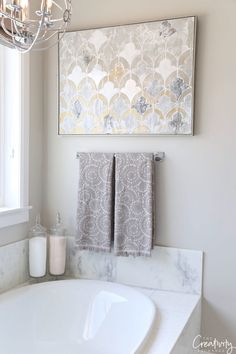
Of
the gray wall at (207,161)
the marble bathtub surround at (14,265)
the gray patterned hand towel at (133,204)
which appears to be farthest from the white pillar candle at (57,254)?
the gray wall at (207,161)

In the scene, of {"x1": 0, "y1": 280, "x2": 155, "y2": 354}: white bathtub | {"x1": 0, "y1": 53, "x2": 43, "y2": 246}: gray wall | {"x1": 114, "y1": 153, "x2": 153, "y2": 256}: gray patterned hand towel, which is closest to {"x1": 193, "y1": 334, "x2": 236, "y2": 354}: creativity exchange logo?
{"x1": 0, "y1": 280, "x2": 155, "y2": 354}: white bathtub

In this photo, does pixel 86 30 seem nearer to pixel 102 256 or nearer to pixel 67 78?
pixel 67 78

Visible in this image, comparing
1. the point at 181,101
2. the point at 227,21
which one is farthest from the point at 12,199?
the point at 227,21

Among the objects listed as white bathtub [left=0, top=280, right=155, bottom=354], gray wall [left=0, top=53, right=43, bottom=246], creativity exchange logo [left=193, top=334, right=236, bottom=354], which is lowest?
creativity exchange logo [left=193, top=334, right=236, bottom=354]

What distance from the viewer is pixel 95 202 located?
247cm

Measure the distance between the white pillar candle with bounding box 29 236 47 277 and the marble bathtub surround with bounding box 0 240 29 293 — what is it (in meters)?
0.05

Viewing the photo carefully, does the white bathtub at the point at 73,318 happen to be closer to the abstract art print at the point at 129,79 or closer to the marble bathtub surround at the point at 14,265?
the marble bathtub surround at the point at 14,265

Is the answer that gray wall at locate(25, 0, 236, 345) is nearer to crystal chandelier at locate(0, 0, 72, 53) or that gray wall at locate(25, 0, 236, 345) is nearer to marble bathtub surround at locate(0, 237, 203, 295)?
marble bathtub surround at locate(0, 237, 203, 295)

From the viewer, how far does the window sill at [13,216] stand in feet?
7.50

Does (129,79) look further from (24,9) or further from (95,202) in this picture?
(24,9)

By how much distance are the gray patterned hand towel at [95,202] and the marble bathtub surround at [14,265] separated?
365 mm

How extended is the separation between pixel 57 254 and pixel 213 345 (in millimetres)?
1131

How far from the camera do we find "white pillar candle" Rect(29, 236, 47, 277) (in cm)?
248

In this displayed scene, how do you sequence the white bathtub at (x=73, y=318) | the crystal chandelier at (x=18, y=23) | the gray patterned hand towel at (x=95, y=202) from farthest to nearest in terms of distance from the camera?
the gray patterned hand towel at (x=95, y=202), the white bathtub at (x=73, y=318), the crystal chandelier at (x=18, y=23)
